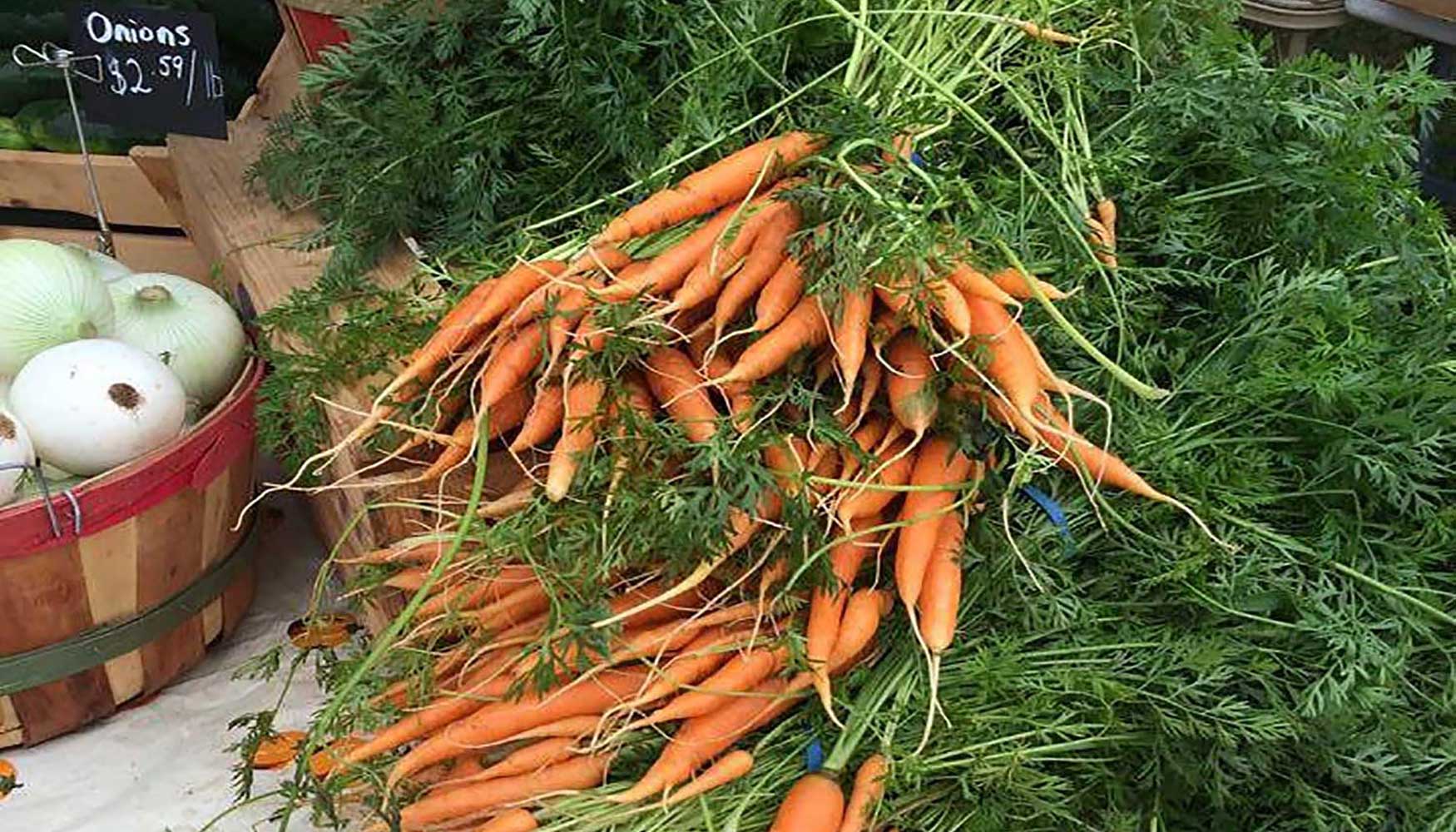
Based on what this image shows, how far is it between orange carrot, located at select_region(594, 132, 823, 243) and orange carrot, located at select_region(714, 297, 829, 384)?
7.6 inches

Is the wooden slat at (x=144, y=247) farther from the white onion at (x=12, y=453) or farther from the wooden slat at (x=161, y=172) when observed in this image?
the white onion at (x=12, y=453)

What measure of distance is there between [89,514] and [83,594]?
12cm

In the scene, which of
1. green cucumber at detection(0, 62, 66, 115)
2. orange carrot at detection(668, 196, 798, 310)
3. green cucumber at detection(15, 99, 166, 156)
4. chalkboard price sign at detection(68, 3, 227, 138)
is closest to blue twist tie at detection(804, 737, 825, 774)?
orange carrot at detection(668, 196, 798, 310)

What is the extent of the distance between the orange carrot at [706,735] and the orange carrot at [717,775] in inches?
0.6

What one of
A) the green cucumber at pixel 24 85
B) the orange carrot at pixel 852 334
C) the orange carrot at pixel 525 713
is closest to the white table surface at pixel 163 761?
the orange carrot at pixel 525 713

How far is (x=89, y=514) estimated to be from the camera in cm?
155

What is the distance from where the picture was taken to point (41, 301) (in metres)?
1.68

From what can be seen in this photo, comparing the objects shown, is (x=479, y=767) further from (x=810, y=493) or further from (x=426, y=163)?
(x=426, y=163)

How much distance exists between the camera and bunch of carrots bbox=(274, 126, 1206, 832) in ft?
4.34

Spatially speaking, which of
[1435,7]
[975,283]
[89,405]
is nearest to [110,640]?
[89,405]

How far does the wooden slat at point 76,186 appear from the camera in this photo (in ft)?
8.02

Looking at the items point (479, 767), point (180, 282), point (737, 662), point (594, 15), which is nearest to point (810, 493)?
point (737, 662)

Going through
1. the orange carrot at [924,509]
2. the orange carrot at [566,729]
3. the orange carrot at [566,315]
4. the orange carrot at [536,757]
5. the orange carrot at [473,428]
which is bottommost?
the orange carrot at [536,757]

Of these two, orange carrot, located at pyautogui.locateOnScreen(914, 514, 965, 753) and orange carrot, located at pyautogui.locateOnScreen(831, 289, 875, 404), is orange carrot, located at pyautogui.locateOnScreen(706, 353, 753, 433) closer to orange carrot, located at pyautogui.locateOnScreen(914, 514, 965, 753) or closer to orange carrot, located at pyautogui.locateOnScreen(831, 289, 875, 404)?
Result: orange carrot, located at pyautogui.locateOnScreen(831, 289, 875, 404)
